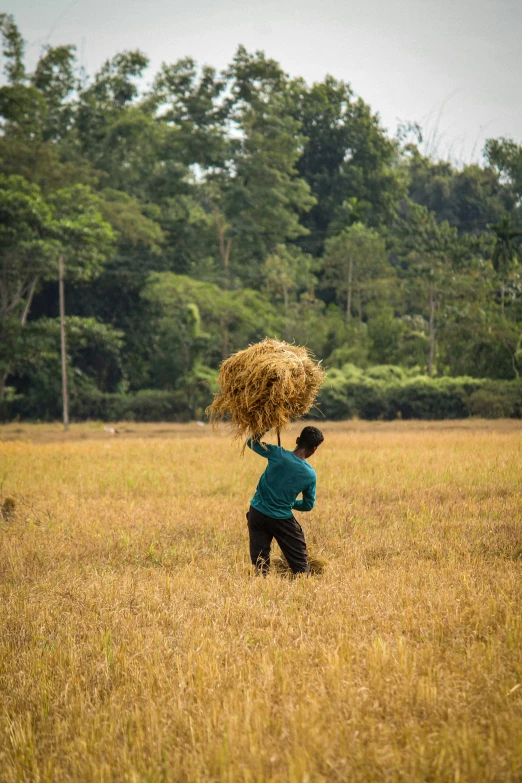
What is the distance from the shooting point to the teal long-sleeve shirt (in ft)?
19.5

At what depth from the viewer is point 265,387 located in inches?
250

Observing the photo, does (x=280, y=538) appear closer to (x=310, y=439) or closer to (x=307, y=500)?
(x=307, y=500)

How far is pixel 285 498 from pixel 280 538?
342 mm

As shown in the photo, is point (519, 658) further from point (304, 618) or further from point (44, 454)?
point (44, 454)

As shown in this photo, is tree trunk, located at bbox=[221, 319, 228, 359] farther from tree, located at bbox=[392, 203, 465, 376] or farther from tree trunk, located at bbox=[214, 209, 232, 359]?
tree, located at bbox=[392, 203, 465, 376]

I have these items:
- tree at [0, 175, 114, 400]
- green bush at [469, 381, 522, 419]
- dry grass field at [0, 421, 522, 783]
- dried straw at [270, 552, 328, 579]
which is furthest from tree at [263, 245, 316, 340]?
dried straw at [270, 552, 328, 579]

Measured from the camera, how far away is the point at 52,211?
30266 mm

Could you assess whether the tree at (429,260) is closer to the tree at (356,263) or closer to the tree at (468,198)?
the tree at (356,263)

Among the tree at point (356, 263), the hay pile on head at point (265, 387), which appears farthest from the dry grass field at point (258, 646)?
the tree at point (356, 263)

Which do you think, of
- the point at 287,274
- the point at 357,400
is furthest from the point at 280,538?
the point at 287,274

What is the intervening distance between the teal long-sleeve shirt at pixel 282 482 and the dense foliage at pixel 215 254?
22152mm

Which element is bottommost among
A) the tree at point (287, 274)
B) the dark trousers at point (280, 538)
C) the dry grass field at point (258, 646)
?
the dry grass field at point (258, 646)

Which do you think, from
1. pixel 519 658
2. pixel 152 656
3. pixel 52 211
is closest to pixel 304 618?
pixel 152 656

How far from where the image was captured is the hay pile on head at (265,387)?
632 centimetres
